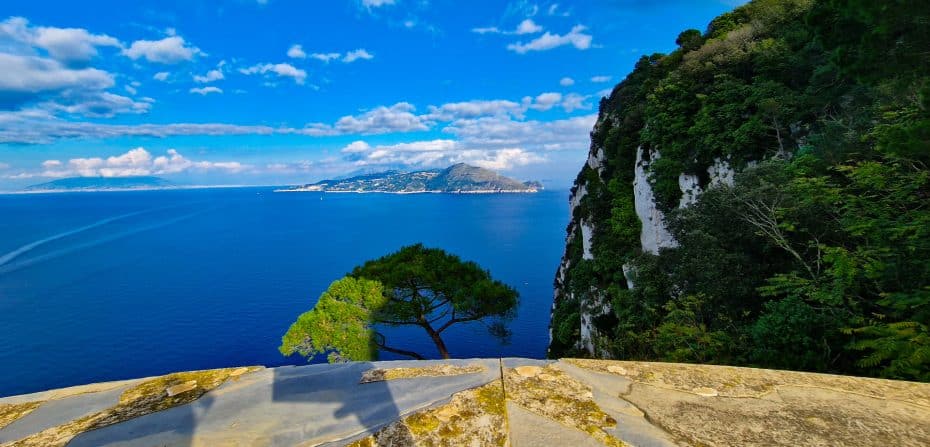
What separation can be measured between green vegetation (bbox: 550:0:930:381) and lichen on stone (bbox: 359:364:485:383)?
607cm

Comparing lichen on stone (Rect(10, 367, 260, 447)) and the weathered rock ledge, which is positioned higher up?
the weathered rock ledge

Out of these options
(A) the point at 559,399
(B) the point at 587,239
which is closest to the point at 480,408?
(A) the point at 559,399

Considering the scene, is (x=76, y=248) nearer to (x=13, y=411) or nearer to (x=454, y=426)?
(x=13, y=411)

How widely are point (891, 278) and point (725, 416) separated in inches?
329

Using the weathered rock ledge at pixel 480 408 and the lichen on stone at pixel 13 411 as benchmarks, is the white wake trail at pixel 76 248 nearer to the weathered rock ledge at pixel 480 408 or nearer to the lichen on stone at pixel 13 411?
the lichen on stone at pixel 13 411

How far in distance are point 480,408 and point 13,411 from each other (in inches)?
120

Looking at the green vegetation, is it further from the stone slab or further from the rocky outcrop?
the stone slab

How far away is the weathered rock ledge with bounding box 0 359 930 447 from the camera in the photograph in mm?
2166

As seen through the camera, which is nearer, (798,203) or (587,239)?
(798,203)

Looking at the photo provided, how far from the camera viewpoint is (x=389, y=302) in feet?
58.2

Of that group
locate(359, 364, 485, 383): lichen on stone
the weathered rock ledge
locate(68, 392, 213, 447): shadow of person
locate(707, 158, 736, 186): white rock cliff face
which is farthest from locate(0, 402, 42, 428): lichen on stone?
locate(707, 158, 736, 186): white rock cliff face

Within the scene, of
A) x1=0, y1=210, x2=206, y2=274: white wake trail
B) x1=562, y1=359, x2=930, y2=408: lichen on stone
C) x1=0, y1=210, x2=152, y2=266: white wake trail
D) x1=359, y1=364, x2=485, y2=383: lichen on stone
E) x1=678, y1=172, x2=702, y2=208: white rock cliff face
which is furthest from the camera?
x1=0, y1=210, x2=152, y2=266: white wake trail

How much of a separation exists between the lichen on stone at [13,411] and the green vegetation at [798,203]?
8891mm

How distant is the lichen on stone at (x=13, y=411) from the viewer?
8.11 feet
